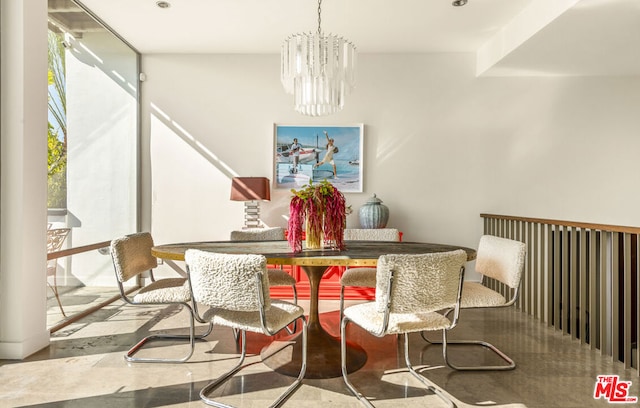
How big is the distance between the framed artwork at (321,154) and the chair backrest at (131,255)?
81.2 inches

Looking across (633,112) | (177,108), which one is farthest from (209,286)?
(633,112)

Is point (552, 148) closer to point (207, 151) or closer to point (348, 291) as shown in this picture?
point (348, 291)

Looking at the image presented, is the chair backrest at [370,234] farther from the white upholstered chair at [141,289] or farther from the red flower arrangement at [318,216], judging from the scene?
the white upholstered chair at [141,289]

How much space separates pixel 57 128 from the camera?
318 centimetres

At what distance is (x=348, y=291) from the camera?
4.01 meters

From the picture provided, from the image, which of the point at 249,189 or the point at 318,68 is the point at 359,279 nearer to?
the point at 318,68

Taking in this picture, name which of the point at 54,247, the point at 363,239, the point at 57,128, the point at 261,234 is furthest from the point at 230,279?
the point at 57,128

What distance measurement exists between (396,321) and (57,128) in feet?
9.97

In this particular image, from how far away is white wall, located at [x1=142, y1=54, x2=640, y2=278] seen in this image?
15.0 ft

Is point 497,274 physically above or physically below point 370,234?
below

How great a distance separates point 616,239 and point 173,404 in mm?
2912

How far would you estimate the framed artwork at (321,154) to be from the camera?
15.3 feet

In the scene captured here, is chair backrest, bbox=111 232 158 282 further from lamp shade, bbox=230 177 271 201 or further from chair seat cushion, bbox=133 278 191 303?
lamp shade, bbox=230 177 271 201

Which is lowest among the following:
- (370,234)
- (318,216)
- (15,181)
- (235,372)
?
(235,372)
